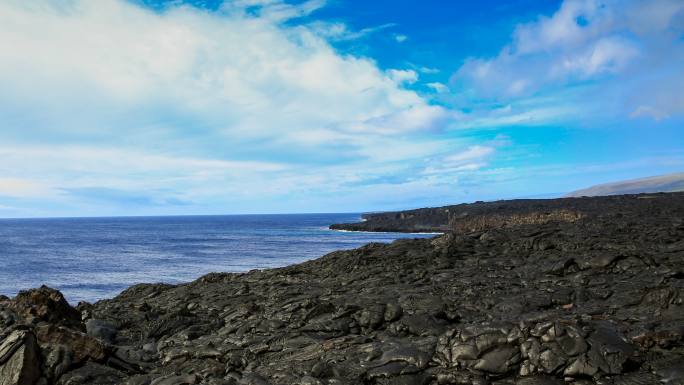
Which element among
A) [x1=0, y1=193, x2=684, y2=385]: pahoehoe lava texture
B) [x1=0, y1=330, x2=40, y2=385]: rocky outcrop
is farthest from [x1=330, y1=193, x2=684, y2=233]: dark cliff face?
[x1=0, y1=330, x2=40, y2=385]: rocky outcrop

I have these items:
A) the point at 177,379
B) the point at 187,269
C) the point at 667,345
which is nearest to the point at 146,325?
the point at 177,379

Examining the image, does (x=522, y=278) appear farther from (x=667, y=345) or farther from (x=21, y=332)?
(x=21, y=332)

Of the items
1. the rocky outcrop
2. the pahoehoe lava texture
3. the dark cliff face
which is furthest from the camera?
the dark cliff face

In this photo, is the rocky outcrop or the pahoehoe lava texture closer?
the pahoehoe lava texture

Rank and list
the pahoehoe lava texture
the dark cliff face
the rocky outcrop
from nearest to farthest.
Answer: the pahoehoe lava texture, the rocky outcrop, the dark cliff face

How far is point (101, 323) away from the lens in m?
19.4

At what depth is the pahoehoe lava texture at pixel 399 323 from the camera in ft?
38.6

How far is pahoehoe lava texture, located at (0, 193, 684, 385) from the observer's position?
38.6ft

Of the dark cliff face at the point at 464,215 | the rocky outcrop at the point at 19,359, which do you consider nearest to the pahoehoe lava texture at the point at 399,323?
the rocky outcrop at the point at 19,359

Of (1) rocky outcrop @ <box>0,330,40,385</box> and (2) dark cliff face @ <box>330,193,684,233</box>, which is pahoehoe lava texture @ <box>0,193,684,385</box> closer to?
(1) rocky outcrop @ <box>0,330,40,385</box>

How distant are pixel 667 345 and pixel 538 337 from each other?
2852mm

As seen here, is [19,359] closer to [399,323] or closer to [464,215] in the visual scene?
[399,323]

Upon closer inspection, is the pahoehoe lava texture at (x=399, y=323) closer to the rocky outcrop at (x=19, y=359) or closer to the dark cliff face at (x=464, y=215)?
the rocky outcrop at (x=19, y=359)

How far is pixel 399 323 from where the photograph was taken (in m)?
16.0
